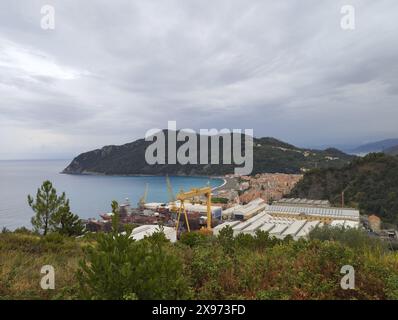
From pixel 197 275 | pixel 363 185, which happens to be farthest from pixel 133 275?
pixel 363 185

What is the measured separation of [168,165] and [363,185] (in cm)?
7766

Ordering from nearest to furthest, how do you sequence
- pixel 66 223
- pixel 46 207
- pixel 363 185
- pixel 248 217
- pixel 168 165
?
pixel 46 207 → pixel 66 223 → pixel 248 217 → pixel 363 185 → pixel 168 165

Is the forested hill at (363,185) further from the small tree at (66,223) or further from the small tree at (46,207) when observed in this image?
the small tree at (46,207)

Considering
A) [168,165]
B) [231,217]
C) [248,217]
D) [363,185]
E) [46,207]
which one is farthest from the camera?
[168,165]

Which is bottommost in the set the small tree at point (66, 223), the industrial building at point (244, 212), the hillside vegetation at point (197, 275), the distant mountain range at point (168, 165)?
the industrial building at point (244, 212)

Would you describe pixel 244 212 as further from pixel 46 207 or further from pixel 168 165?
pixel 168 165

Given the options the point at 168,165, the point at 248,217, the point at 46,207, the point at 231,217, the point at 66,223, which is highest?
the point at 168,165

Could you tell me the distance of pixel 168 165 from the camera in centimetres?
10919

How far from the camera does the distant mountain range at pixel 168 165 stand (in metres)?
93.2

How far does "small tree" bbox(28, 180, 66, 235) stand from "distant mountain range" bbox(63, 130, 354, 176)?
75773 millimetres

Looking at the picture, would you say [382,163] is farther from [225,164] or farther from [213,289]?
[225,164]

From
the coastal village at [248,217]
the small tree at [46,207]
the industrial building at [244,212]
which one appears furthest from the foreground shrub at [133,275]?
the industrial building at [244,212]

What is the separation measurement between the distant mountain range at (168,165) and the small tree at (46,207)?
249 feet

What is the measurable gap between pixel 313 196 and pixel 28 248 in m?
48.4
